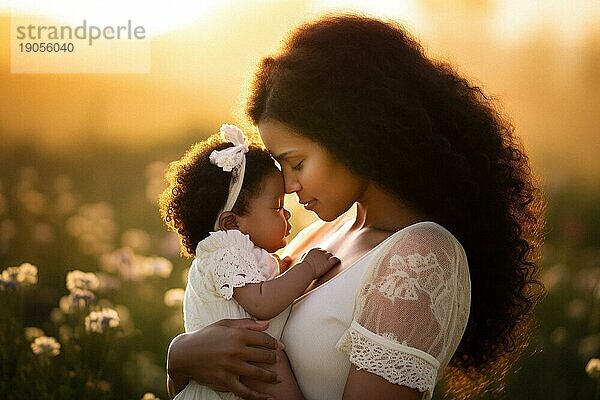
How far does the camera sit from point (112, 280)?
2.99 m

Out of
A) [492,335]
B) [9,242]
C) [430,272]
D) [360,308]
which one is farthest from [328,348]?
[9,242]

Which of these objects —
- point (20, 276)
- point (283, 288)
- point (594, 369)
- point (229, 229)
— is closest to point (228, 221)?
point (229, 229)

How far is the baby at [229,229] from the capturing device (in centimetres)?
185

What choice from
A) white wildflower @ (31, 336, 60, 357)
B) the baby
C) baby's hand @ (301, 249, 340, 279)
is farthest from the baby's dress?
white wildflower @ (31, 336, 60, 357)

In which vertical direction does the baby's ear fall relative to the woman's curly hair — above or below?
below

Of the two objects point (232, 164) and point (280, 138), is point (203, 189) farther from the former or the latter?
point (280, 138)

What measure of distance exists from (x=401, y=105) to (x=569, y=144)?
52.4 inches

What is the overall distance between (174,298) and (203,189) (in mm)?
1057

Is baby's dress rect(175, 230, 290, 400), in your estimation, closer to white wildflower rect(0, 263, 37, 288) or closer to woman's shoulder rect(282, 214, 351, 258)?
woman's shoulder rect(282, 214, 351, 258)

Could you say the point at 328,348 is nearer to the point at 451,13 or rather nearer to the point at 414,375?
the point at 414,375

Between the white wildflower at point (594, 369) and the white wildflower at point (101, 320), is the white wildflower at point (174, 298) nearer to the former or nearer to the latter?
the white wildflower at point (101, 320)

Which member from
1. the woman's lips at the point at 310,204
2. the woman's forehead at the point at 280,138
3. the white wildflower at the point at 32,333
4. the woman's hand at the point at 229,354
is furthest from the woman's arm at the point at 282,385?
the white wildflower at the point at 32,333

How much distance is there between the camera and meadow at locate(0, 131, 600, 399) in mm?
2898

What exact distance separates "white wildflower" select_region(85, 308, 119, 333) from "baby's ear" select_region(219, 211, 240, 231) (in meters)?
1.05
